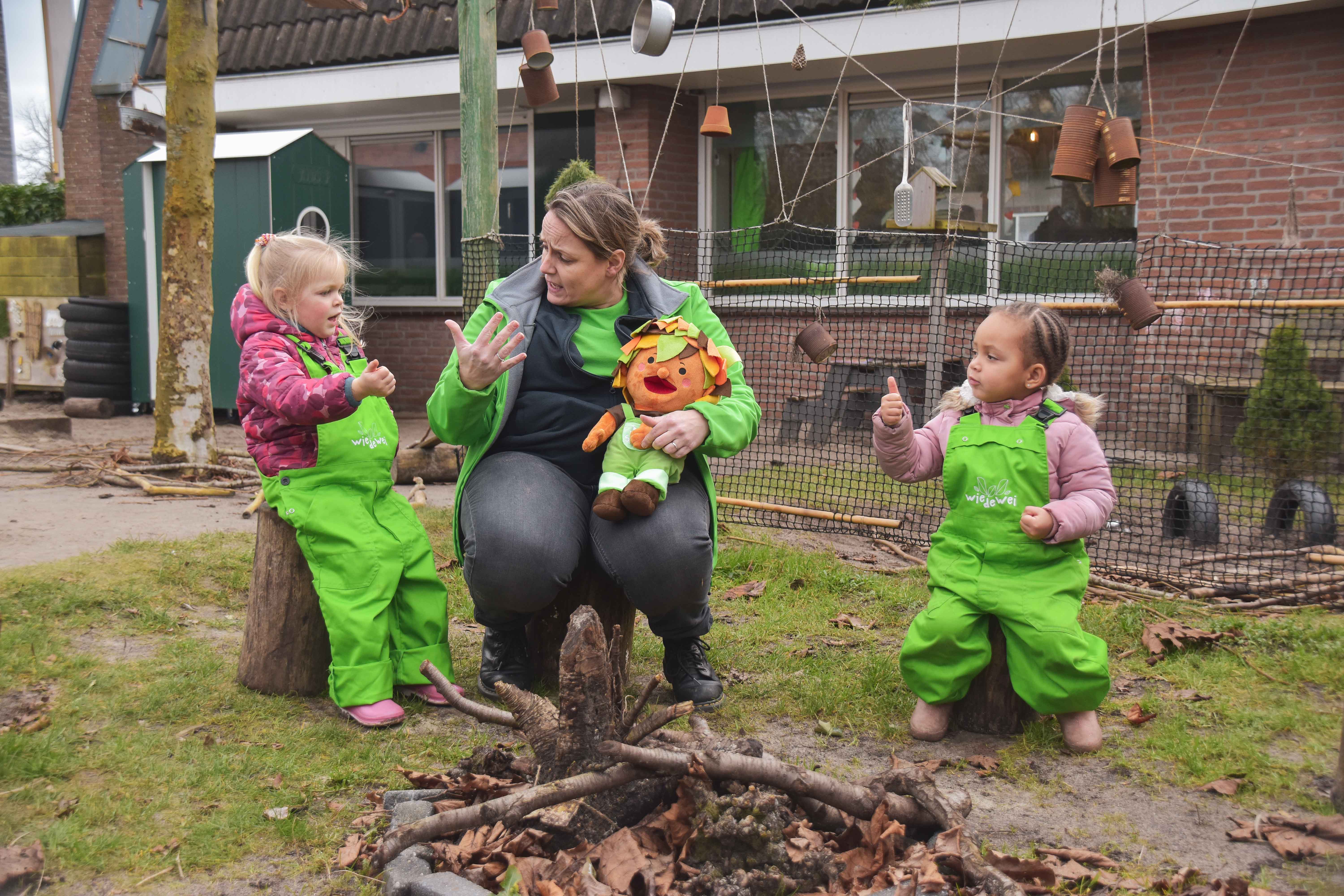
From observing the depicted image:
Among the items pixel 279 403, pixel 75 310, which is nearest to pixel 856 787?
pixel 279 403

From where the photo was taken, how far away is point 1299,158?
787 cm

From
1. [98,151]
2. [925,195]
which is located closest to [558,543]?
[925,195]

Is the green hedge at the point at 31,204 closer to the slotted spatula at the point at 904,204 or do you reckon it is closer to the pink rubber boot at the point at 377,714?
the slotted spatula at the point at 904,204

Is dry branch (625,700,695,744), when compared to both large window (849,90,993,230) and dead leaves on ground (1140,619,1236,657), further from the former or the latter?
large window (849,90,993,230)

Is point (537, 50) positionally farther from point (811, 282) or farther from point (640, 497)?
point (640, 497)

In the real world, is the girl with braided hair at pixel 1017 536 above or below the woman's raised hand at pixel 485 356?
below

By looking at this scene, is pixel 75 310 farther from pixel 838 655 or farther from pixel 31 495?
pixel 838 655

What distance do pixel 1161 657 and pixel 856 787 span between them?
1.99 meters

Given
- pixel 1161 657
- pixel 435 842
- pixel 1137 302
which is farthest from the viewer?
pixel 1137 302

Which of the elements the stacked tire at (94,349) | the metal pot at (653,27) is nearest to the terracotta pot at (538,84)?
the metal pot at (653,27)

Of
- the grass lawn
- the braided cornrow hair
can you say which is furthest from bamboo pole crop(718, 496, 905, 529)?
the braided cornrow hair

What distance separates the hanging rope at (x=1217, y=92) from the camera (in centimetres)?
750

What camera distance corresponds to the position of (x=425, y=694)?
11.3 ft

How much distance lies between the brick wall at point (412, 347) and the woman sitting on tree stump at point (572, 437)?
8.51 metres
